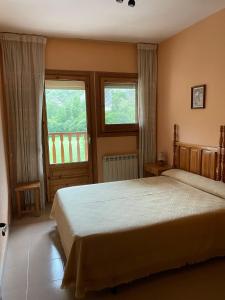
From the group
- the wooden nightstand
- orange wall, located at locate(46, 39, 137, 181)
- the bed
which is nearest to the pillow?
the bed

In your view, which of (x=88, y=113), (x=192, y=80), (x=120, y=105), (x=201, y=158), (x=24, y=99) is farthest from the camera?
(x=120, y=105)

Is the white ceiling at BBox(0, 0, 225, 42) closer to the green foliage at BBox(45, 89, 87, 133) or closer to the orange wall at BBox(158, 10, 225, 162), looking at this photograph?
the orange wall at BBox(158, 10, 225, 162)

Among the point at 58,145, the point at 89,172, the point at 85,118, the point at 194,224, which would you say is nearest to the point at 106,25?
the point at 85,118

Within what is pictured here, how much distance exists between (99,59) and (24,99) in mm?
1356

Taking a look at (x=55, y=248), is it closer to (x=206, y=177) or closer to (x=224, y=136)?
(x=206, y=177)

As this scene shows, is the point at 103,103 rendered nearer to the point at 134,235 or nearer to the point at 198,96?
the point at 198,96

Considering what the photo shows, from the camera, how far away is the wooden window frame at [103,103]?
388 centimetres

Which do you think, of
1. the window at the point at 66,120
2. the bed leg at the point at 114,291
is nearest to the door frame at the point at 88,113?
the window at the point at 66,120

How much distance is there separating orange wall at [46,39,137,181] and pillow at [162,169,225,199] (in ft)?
3.50

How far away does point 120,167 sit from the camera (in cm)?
412

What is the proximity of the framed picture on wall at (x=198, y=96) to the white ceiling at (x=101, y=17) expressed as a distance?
0.86 meters

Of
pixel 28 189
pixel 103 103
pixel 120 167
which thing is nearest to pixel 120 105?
pixel 103 103

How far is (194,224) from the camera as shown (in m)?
2.13

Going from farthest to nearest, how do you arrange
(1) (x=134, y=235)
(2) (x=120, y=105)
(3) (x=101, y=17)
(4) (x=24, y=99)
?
(2) (x=120, y=105)
(4) (x=24, y=99)
(3) (x=101, y=17)
(1) (x=134, y=235)
